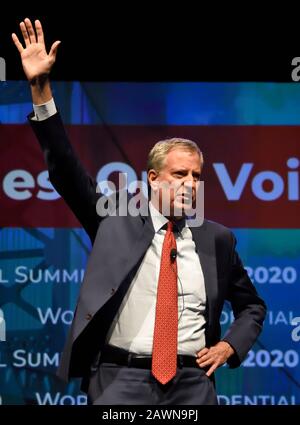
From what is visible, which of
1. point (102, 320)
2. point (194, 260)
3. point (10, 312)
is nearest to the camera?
point (102, 320)

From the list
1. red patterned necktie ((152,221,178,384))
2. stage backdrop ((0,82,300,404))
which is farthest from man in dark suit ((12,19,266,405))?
stage backdrop ((0,82,300,404))

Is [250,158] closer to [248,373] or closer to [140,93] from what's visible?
[140,93]

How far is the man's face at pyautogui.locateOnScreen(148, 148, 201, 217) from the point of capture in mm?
2510

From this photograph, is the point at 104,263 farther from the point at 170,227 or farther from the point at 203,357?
the point at 203,357

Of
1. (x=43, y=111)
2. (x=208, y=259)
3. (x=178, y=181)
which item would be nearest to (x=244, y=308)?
(x=208, y=259)

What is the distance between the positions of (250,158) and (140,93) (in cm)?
76

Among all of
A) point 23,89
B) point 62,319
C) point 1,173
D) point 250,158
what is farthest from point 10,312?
point 250,158

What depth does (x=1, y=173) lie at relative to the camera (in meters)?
4.27

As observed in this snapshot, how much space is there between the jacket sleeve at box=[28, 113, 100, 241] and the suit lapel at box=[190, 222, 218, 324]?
1.31 ft

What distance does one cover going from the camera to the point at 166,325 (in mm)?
2373

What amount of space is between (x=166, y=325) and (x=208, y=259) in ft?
1.04
